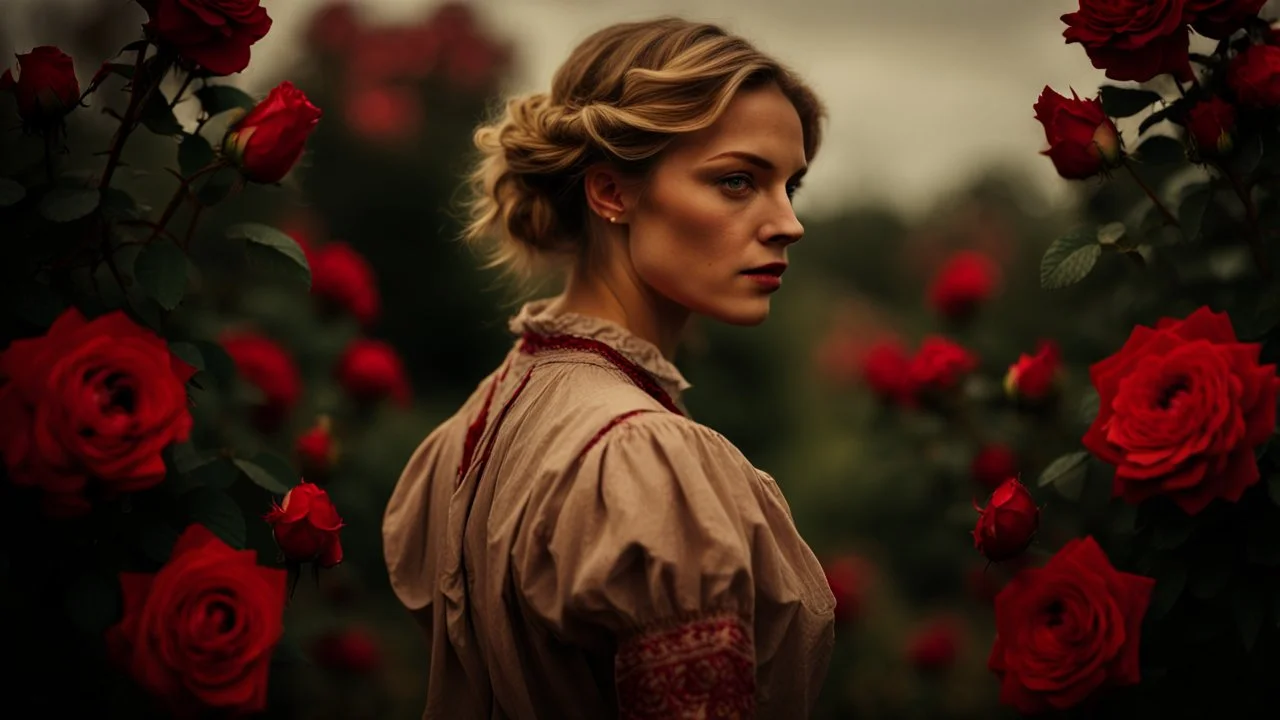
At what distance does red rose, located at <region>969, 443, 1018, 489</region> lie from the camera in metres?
3.68

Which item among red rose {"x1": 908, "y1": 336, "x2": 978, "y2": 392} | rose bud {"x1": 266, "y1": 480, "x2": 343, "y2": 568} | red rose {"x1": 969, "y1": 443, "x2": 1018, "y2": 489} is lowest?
rose bud {"x1": 266, "y1": 480, "x2": 343, "y2": 568}

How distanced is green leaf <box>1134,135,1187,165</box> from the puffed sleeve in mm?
1120

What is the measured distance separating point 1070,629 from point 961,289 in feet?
5.76

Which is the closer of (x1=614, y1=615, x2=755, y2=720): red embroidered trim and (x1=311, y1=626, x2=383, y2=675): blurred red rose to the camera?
(x1=614, y1=615, x2=755, y2=720): red embroidered trim

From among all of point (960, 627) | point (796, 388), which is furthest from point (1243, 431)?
point (796, 388)

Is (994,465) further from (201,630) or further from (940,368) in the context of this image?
(201,630)

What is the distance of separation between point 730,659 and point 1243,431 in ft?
3.34

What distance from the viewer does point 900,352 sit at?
14.2 feet

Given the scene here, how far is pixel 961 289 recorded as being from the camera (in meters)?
4.07

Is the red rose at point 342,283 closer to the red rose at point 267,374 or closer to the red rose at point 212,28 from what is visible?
the red rose at point 267,374

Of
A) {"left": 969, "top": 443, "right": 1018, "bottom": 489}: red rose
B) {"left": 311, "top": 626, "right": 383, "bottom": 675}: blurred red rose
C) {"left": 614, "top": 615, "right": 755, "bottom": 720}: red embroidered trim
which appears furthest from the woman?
{"left": 311, "top": 626, "right": 383, "bottom": 675}: blurred red rose

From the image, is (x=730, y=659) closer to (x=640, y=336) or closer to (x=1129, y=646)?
(x=640, y=336)

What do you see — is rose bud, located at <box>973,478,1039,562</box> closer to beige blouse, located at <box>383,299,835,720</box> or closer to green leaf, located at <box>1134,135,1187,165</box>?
beige blouse, located at <box>383,299,835,720</box>

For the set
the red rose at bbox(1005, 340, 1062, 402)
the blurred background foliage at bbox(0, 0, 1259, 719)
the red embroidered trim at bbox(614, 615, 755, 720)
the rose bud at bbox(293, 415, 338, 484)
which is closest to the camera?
the red embroidered trim at bbox(614, 615, 755, 720)
